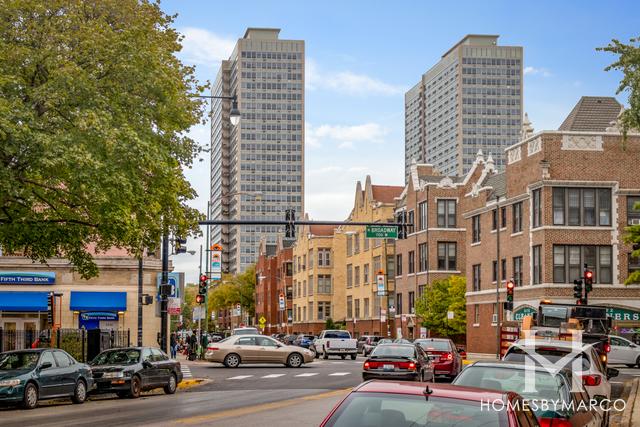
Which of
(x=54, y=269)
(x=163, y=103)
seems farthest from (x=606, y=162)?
(x=163, y=103)

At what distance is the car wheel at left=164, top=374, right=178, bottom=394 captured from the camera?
28.1 m

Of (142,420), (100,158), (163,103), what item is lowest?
(142,420)

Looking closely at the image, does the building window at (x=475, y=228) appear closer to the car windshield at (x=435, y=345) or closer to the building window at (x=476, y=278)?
the building window at (x=476, y=278)

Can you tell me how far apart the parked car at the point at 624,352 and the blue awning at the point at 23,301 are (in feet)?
96.0

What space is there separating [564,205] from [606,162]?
3.65 m

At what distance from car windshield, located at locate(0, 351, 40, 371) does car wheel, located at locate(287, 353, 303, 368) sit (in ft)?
63.3

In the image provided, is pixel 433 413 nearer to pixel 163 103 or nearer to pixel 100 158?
pixel 100 158

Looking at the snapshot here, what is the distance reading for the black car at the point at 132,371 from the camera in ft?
85.9

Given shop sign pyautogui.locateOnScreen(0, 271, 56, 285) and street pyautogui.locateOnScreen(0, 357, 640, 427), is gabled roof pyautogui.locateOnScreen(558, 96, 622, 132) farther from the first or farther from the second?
shop sign pyautogui.locateOnScreen(0, 271, 56, 285)

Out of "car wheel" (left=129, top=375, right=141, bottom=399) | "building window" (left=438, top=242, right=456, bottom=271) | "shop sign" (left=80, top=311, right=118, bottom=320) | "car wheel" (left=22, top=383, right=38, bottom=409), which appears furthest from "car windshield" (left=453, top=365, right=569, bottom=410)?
"building window" (left=438, top=242, right=456, bottom=271)

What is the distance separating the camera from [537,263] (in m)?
54.3

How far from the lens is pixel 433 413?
7352mm

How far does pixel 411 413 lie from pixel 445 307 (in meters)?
62.1

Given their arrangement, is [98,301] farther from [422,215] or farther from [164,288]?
[422,215]
